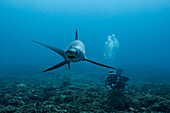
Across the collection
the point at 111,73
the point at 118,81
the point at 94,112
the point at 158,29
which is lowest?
the point at 94,112

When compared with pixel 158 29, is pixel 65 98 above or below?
below

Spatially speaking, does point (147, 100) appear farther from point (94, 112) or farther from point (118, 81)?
point (94, 112)

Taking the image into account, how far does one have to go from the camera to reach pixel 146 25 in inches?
7200

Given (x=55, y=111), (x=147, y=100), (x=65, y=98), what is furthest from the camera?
(x=65, y=98)

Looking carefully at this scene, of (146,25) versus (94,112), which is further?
(146,25)

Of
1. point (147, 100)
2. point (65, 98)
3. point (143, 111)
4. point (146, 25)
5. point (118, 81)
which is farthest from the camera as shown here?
point (146, 25)

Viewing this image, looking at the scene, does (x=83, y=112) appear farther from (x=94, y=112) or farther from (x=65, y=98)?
(x=65, y=98)

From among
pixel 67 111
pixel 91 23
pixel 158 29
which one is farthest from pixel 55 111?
pixel 158 29

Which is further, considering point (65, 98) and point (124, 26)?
point (124, 26)

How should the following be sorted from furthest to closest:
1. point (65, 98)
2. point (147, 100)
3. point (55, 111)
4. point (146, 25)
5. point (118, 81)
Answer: point (146, 25) < point (118, 81) < point (65, 98) < point (147, 100) < point (55, 111)

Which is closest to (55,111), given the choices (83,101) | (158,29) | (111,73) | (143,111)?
(83,101)

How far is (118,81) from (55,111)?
13.6 ft

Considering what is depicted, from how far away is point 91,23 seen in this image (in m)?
192

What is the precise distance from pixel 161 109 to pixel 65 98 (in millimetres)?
4387
